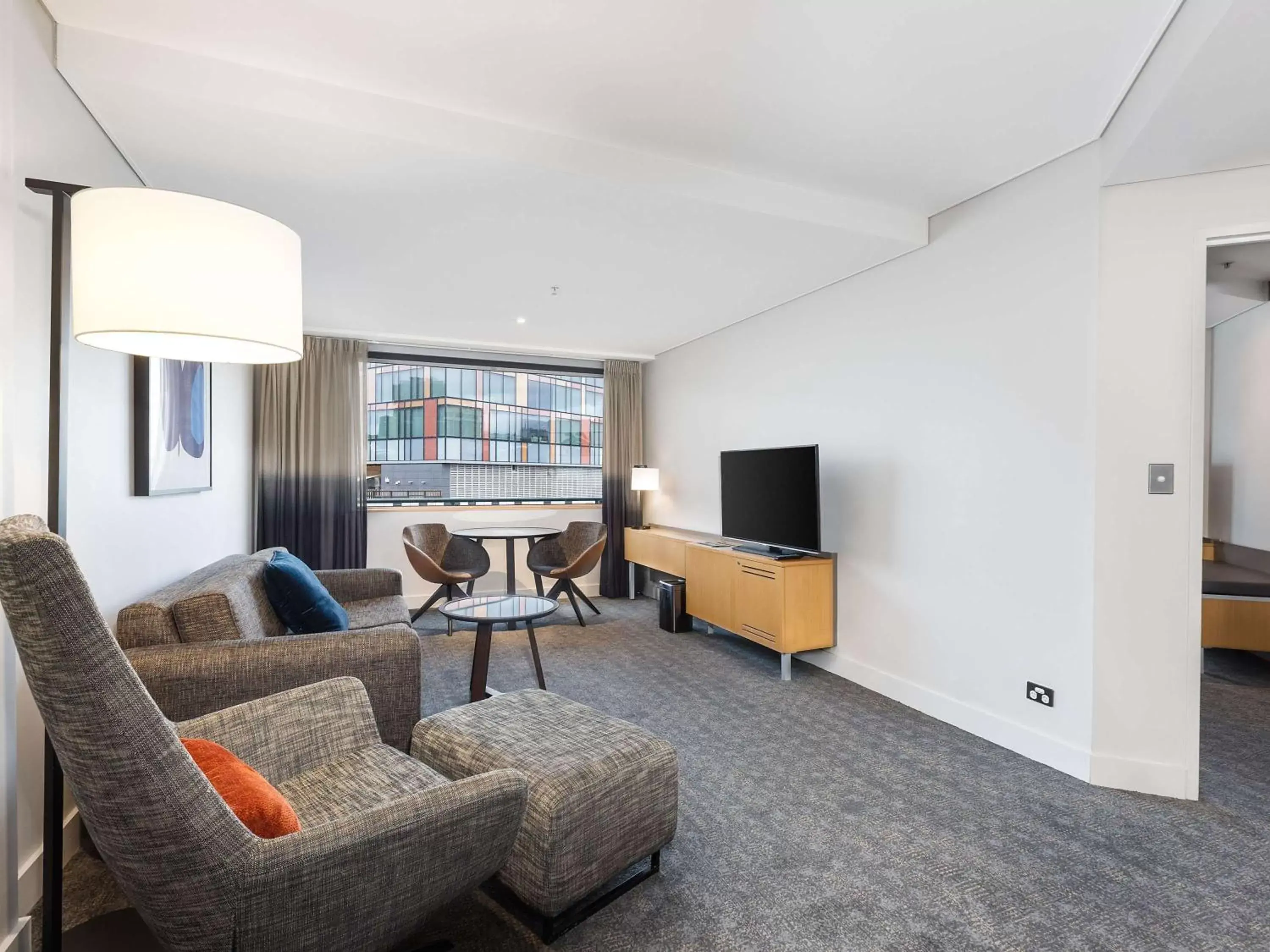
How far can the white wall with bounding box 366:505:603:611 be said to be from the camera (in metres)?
5.72

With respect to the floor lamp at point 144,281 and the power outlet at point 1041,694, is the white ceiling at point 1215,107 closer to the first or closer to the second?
the power outlet at point 1041,694

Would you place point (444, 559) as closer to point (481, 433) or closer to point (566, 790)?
point (481, 433)

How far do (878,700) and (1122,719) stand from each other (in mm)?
1168

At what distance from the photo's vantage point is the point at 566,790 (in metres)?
1.69

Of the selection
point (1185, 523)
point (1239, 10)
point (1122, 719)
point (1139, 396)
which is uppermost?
point (1239, 10)

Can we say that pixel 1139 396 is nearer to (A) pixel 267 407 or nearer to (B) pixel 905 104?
(B) pixel 905 104

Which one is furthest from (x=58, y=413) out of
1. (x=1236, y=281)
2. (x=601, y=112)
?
(x=1236, y=281)

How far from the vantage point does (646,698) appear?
3.48 m

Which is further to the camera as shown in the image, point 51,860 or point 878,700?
point 878,700

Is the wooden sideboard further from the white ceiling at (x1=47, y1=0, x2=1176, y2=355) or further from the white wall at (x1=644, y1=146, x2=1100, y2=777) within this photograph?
the white ceiling at (x1=47, y1=0, x2=1176, y2=355)

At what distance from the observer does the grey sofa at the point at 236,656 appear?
2062 mm

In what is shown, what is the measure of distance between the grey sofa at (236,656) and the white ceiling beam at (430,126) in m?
1.68

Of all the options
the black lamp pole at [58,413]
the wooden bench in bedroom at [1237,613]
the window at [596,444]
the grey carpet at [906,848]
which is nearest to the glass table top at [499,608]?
the grey carpet at [906,848]

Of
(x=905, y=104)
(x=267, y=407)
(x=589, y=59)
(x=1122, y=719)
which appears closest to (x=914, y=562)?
(x=1122, y=719)
